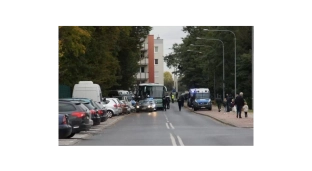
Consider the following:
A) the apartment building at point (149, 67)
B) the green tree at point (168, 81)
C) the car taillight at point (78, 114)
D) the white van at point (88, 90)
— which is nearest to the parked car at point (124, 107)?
the white van at point (88, 90)

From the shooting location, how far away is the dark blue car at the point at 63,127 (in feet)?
73.6

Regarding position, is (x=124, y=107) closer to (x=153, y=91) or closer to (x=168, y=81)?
(x=153, y=91)

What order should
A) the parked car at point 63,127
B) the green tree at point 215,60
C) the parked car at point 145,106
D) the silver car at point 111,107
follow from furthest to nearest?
the parked car at point 145,106 → the green tree at point 215,60 → the silver car at point 111,107 → the parked car at point 63,127

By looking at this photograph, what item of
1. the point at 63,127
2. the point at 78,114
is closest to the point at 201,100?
the point at 78,114

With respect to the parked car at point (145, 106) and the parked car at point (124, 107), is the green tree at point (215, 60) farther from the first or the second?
the parked car at point (124, 107)

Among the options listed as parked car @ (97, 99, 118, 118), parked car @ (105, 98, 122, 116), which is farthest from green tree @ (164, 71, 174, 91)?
parked car @ (97, 99, 118, 118)

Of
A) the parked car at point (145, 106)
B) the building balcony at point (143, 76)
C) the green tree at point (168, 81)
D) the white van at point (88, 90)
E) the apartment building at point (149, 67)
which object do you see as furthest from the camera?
the green tree at point (168, 81)

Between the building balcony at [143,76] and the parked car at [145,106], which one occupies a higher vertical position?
the building balcony at [143,76]

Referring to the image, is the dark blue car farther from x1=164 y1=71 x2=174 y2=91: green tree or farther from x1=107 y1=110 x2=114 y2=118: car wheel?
x1=164 y1=71 x2=174 y2=91: green tree

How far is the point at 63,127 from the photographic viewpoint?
22.5 metres
